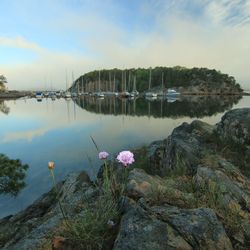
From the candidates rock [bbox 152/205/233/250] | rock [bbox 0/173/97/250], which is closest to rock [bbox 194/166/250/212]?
rock [bbox 152/205/233/250]

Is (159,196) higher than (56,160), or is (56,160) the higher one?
(159,196)

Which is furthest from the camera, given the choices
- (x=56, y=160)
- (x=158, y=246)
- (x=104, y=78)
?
(x=104, y=78)

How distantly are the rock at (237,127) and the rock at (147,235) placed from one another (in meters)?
7.38

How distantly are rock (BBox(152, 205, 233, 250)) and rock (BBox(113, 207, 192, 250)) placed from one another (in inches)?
3.9

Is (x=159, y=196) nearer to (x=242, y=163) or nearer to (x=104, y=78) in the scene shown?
(x=242, y=163)

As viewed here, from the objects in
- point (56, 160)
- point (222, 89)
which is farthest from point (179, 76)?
point (56, 160)

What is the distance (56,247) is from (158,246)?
1368 millimetres

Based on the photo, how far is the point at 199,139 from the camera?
39.1 ft

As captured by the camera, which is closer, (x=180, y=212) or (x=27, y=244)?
(x=180, y=212)

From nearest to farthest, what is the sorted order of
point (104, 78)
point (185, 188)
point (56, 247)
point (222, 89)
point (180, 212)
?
1. point (56, 247)
2. point (180, 212)
3. point (185, 188)
4. point (222, 89)
5. point (104, 78)

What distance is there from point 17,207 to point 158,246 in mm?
10925

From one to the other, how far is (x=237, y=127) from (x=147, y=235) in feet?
27.8

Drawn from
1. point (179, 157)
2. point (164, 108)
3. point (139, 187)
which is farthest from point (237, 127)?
point (164, 108)

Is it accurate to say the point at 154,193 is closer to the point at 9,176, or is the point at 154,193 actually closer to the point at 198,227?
the point at 198,227
